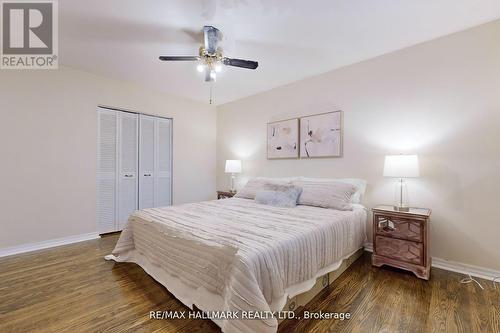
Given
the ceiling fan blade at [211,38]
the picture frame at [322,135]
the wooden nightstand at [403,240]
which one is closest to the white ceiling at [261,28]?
the ceiling fan blade at [211,38]

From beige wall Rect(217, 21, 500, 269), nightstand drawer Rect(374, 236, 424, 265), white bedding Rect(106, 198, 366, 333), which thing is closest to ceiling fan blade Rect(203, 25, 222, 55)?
white bedding Rect(106, 198, 366, 333)

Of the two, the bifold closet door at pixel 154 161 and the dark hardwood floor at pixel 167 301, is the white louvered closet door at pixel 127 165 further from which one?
the dark hardwood floor at pixel 167 301

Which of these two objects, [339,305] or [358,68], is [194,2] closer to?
[358,68]

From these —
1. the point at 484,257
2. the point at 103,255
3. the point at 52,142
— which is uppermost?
the point at 52,142

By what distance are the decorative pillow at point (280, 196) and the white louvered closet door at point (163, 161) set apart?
215cm

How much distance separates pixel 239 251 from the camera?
1.43m

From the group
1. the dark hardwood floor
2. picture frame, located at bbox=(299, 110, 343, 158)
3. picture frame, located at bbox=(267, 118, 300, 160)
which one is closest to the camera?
the dark hardwood floor

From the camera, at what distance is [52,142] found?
123 inches

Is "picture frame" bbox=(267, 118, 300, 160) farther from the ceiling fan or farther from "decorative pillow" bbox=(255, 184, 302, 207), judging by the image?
the ceiling fan

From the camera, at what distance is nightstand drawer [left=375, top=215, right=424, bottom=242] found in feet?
7.44

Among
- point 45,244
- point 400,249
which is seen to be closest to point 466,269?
point 400,249

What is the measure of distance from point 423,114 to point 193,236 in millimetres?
2792

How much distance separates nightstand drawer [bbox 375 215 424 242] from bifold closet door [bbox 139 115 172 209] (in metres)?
3.61

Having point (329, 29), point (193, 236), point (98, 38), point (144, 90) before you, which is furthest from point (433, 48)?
point (144, 90)
